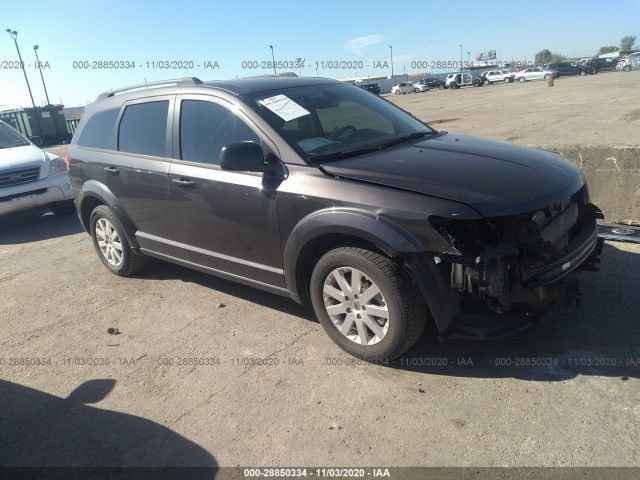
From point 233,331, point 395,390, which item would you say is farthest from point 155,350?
point 395,390

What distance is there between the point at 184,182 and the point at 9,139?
643cm

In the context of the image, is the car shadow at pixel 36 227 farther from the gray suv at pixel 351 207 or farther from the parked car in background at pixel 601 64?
the parked car in background at pixel 601 64

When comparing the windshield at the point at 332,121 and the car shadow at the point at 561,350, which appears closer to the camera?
the car shadow at the point at 561,350

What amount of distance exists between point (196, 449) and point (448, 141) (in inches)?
113

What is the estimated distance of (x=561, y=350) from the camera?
3.20 meters

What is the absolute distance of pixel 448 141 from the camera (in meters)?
3.89

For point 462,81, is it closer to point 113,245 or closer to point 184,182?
point 113,245

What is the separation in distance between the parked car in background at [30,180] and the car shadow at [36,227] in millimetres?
300

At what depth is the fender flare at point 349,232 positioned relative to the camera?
2814 mm

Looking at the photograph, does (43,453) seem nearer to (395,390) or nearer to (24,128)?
(395,390)

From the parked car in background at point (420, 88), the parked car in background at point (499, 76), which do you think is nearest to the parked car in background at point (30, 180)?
the parked car in background at point (420, 88)

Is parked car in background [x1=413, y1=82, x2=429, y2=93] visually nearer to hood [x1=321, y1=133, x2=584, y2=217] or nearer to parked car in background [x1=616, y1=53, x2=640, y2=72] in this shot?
parked car in background [x1=616, y1=53, x2=640, y2=72]

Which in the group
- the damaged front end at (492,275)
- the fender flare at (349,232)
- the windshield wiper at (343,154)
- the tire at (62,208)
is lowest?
the tire at (62,208)

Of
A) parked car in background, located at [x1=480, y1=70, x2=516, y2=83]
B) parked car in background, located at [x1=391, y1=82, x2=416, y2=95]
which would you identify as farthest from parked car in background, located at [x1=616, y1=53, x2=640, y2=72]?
parked car in background, located at [x1=391, y1=82, x2=416, y2=95]
